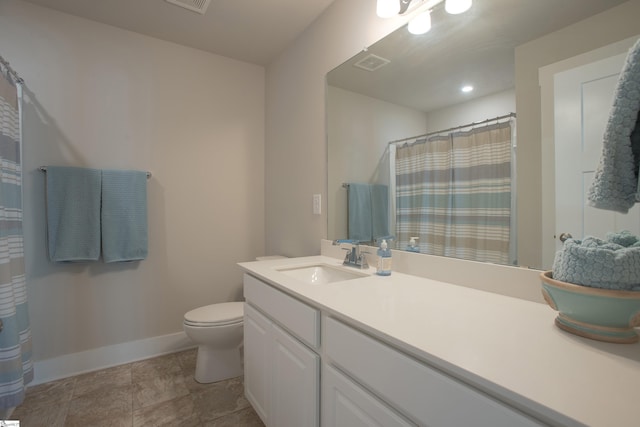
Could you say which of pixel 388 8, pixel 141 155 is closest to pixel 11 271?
pixel 141 155

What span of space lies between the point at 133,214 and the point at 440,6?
2.25m

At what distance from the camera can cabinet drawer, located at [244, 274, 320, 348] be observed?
3.26 ft

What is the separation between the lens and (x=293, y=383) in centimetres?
110

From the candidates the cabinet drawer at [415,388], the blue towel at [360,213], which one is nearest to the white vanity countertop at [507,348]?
the cabinet drawer at [415,388]

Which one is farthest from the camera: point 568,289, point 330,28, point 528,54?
point 330,28

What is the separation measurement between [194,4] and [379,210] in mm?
1768

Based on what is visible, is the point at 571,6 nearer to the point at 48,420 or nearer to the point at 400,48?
the point at 400,48

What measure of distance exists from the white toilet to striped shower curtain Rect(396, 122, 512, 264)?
3.88 feet

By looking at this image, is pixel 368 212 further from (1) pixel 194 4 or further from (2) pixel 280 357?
(1) pixel 194 4

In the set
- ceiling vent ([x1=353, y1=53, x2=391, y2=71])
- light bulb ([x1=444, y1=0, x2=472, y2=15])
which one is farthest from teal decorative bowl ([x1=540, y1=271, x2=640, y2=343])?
ceiling vent ([x1=353, y1=53, x2=391, y2=71])

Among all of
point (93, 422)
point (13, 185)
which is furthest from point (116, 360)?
point (13, 185)

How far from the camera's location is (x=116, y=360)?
6.89 ft

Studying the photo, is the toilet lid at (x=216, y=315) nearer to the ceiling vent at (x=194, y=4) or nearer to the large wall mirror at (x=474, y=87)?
the large wall mirror at (x=474, y=87)

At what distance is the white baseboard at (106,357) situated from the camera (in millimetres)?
1895
